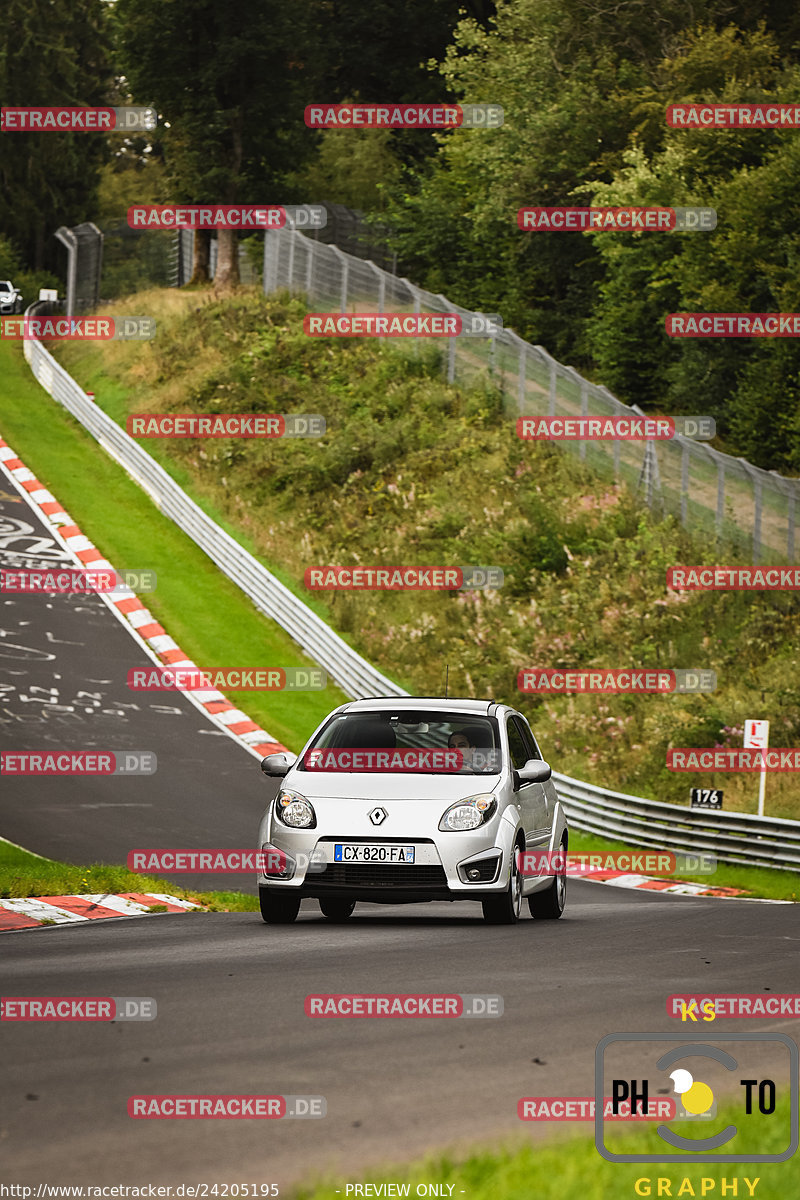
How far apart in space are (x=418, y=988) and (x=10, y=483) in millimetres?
32561

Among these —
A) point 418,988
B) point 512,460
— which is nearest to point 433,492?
point 512,460

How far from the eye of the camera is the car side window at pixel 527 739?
13.2 meters

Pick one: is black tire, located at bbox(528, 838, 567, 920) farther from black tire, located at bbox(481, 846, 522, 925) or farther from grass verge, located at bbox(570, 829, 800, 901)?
grass verge, located at bbox(570, 829, 800, 901)

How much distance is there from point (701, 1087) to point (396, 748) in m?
6.12

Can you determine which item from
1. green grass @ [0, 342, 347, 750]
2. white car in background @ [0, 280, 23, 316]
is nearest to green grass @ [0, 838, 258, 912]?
green grass @ [0, 342, 347, 750]

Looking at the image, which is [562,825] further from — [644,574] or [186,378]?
[186,378]

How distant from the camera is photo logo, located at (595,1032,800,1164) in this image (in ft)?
17.3

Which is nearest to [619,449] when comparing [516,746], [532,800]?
[516,746]

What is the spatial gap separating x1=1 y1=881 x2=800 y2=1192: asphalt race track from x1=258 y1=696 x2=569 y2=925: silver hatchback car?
35 cm

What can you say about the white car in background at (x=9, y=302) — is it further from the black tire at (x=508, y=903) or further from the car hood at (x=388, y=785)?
the black tire at (x=508, y=903)

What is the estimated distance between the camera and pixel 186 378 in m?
44.9

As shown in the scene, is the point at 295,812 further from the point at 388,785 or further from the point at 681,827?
the point at 681,827

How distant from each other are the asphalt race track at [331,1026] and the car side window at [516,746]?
1.28 meters

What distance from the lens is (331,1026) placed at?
7.49 metres
